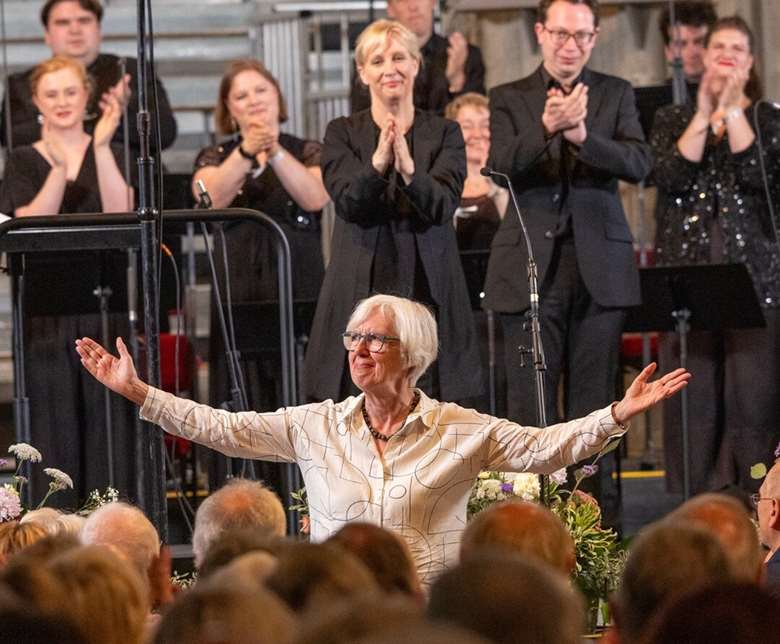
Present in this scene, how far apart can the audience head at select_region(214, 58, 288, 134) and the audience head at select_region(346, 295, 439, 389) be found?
2363 millimetres

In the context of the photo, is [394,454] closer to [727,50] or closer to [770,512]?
[770,512]

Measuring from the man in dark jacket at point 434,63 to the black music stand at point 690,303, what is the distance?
1716 mm

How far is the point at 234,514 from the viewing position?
14.2ft

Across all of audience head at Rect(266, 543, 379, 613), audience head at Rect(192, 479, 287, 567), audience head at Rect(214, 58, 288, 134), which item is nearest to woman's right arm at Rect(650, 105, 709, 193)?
audience head at Rect(214, 58, 288, 134)

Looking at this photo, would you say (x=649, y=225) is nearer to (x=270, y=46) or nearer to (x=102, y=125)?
(x=270, y=46)

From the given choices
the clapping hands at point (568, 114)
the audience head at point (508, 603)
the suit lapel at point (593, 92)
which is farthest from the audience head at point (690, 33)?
the audience head at point (508, 603)

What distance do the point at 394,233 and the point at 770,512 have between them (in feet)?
7.70

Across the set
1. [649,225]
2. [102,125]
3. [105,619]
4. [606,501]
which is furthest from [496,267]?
[105,619]

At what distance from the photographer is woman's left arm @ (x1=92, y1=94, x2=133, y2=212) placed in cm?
754

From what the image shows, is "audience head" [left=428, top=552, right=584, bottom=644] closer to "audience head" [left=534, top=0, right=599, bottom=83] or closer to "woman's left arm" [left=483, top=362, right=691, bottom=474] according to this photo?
"woman's left arm" [left=483, top=362, right=691, bottom=474]

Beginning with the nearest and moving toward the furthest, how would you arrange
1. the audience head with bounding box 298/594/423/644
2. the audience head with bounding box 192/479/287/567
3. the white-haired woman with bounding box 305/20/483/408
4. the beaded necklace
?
the audience head with bounding box 298/594/423/644 → the audience head with bounding box 192/479/287/567 → the beaded necklace → the white-haired woman with bounding box 305/20/483/408

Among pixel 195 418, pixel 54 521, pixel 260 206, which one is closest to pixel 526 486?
pixel 195 418

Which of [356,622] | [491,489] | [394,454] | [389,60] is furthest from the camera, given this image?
[389,60]

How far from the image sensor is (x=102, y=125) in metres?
7.73
